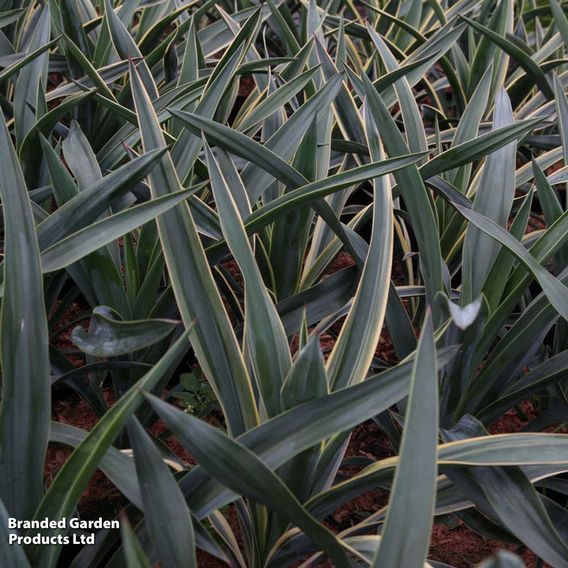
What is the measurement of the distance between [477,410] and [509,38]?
913 millimetres

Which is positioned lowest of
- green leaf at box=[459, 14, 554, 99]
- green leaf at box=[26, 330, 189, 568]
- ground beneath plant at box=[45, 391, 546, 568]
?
ground beneath plant at box=[45, 391, 546, 568]

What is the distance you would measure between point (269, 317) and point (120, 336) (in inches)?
6.4

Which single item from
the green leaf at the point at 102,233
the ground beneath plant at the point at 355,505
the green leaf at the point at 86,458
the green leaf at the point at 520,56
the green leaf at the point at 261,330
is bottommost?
the ground beneath plant at the point at 355,505

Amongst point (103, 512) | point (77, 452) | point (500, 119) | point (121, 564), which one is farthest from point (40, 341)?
point (500, 119)

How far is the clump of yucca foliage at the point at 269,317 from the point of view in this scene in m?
0.64

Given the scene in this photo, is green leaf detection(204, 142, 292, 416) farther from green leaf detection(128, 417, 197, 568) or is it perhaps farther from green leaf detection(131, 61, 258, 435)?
green leaf detection(128, 417, 197, 568)

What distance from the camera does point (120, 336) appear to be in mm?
751

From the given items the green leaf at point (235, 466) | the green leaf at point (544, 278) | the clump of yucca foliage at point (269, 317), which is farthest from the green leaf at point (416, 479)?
the green leaf at point (544, 278)

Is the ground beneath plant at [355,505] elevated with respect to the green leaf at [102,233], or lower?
lower

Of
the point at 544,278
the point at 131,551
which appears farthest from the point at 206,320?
the point at 544,278

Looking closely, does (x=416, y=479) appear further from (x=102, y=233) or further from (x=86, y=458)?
(x=102, y=233)

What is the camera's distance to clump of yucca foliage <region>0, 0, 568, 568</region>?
0.64 m

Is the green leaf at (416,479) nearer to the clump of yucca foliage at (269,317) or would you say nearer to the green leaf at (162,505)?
the clump of yucca foliage at (269,317)

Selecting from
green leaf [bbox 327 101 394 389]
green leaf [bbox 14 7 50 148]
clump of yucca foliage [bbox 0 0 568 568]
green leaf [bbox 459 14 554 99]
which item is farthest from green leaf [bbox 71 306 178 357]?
green leaf [bbox 459 14 554 99]
